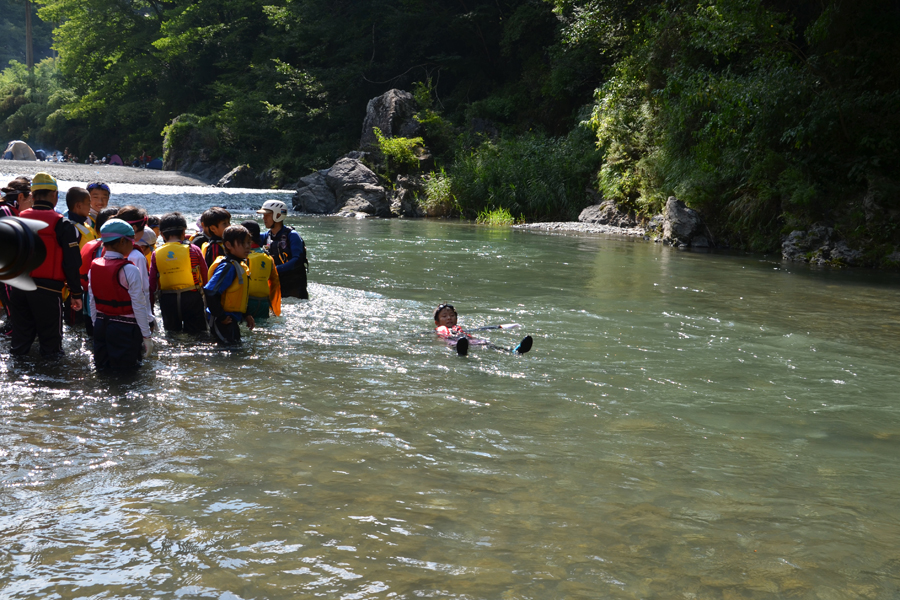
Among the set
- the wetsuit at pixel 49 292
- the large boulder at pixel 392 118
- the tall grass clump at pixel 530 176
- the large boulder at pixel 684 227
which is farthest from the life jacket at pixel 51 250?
the large boulder at pixel 392 118

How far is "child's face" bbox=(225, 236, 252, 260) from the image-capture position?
7227 mm

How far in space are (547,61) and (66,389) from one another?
29856mm

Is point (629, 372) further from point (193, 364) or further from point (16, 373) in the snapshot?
point (16, 373)

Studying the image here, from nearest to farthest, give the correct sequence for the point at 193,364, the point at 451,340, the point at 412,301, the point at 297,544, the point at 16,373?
the point at 297,544
the point at 16,373
the point at 193,364
the point at 451,340
the point at 412,301

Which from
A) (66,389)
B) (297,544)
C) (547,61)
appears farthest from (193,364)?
(547,61)

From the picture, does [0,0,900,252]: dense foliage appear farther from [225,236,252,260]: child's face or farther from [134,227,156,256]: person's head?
[134,227,156,256]: person's head

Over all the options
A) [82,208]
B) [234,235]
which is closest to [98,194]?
[82,208]

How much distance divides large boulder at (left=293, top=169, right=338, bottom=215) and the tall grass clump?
529 centimetres

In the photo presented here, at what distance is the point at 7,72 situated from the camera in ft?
230

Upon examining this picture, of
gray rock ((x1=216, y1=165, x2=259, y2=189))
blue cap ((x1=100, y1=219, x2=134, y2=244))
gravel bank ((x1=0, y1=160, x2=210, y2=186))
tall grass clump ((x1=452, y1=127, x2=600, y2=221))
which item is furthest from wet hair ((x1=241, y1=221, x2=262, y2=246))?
gray rock ((x1=216, y1=165, x2=259, y2=189))

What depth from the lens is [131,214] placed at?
6859mm

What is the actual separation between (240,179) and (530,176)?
62.9 ft

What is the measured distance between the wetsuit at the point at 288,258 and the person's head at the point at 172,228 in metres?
1.55

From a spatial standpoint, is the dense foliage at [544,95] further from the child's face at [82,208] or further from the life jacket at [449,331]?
the child's face at [82,208]
